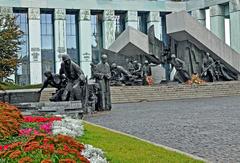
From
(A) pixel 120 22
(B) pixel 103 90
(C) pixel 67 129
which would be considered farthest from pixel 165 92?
(A) pixel 120 22

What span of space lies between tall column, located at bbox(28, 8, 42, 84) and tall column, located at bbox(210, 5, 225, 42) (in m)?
20.4

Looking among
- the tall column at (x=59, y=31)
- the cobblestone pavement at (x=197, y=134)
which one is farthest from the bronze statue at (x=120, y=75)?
the tall column at (x=59, y=31)

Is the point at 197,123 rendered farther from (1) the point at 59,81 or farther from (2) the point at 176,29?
(2) the point at 176,29

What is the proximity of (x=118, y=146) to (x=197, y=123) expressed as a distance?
4.86m

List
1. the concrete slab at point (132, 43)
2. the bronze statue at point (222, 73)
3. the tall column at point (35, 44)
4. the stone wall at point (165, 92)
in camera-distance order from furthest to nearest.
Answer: the tall column at point (35, 44)
the concrete slab at point (132, 43)
the bronze statue at point (222, 73)
the stone wall at point (165, 92)

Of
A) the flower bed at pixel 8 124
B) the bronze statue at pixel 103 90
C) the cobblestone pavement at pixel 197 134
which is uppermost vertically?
the bronze statue at pixel 103 90

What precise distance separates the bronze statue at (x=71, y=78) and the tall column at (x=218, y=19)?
4324 centimetres

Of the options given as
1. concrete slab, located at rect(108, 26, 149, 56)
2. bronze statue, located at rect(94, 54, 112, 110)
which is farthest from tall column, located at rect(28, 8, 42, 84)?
bronze statue, located at rect(94, 54, 112, 110)

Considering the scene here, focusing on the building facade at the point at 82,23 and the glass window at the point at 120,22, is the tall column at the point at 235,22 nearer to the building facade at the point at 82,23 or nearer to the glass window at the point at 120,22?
the building facade at the point at 82,23

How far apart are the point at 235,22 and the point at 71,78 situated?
135ft

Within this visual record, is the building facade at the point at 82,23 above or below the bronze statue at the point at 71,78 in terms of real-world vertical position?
above

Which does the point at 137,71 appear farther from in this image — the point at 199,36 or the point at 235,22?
the point at 235,22

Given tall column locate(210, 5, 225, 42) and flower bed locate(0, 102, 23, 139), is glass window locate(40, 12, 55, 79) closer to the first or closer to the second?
tall column locate(210, 5, 225, 42)

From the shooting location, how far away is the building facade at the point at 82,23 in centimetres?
5403
